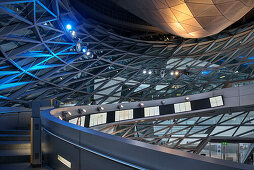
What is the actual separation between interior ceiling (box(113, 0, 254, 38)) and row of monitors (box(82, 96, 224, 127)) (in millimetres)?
8333

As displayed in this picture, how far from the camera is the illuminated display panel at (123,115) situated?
74.1ft

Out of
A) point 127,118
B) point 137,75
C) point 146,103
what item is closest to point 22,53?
point 127,118

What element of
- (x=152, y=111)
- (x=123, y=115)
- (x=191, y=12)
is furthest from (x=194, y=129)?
(x=191, y=12)

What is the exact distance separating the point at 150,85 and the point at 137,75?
12.9 feet

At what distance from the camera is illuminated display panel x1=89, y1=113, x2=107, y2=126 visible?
19719 mm

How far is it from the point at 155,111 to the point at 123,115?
14.0 feet

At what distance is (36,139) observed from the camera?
7195 millimetres

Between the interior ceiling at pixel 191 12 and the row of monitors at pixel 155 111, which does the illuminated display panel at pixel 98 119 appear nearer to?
the row of monitors at pixel 155 111

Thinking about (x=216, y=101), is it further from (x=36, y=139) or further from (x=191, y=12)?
(x=36, y=139)

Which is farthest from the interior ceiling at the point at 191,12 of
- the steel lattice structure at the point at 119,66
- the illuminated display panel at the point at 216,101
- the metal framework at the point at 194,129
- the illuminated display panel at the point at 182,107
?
the metal framework at the point at 194,129

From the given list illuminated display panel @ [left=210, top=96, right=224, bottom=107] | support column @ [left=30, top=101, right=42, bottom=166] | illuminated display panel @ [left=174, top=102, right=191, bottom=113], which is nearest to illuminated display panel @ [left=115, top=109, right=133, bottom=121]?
illuminated display panel @ [left=174, top=102, right=191, bottom=113]

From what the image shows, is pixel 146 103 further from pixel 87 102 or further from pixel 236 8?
pixel 87 102

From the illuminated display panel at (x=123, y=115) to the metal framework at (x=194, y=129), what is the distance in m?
6.88

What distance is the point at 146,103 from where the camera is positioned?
2545 centimetres
